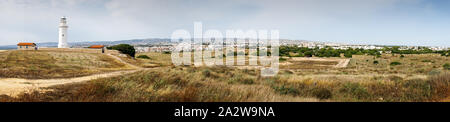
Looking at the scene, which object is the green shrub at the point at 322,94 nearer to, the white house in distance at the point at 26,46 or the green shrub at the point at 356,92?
the green shrub at the point at 356,92

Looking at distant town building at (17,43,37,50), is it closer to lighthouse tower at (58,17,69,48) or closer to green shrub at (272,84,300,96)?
lighthouse tower at (58,17,69,48)

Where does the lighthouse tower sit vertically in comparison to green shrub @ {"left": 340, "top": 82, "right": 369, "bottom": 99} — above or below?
above

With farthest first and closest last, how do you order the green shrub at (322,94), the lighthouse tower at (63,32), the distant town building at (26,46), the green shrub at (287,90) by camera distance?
the lighthouse tower at (63,32), the distant town building at (26,46), the green shrub at (287,90), the green shrub at (322,94)

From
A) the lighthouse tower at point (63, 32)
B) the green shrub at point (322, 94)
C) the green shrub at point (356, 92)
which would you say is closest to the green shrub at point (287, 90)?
the green shrub at point (322, 94)

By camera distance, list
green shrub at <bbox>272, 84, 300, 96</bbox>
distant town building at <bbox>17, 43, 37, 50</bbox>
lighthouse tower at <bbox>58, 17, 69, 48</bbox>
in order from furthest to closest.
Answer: lighthouse tower at <bbox>58, 17, 69, 48</bbox> < distant town building at <bbox>17, 43, 37, 50</bbox> < green shrub at <bbox>272, 84, 300, 96</bbox>

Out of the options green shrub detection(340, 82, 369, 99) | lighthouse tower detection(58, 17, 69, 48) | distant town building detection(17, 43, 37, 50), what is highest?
lighthouse tower detection(58, 17, 69, 48)

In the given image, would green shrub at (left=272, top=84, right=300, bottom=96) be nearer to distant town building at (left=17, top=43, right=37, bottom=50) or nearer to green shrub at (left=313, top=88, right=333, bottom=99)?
green shrub at (left=313, top=88, right=333, bottom=99)

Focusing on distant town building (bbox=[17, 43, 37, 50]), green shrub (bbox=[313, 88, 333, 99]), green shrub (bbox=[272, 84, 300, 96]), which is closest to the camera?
green shrub (bbox=[313, 88, 333, 99])

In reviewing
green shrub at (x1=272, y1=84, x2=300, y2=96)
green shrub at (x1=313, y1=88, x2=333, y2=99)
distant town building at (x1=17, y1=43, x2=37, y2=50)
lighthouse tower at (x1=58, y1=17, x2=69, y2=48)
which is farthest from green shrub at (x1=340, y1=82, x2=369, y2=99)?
lighthouse tower at (x1=58, y1=17, x2=69, y2=48)

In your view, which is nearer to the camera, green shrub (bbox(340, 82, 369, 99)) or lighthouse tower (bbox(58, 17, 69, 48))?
green shrub (bbox(340, 82, 369, 99))

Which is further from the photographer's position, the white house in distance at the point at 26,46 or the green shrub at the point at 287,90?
the white house in distance at the point at 26,46

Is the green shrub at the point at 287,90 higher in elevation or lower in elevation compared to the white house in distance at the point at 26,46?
lower
